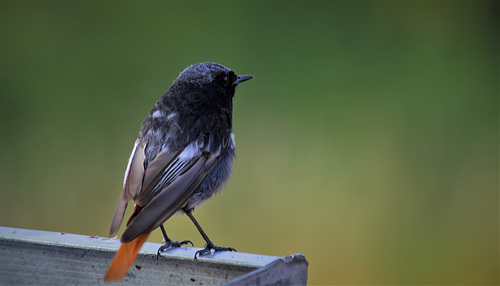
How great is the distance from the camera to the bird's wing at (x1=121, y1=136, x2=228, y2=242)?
185cm

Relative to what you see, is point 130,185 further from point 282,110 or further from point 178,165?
point 282,110

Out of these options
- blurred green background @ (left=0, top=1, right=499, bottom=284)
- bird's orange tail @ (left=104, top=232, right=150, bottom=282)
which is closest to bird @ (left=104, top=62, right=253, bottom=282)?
bird's orange tail @ (left=104, top=232, right=150, bottom=282)

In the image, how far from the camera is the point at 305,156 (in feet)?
13.4

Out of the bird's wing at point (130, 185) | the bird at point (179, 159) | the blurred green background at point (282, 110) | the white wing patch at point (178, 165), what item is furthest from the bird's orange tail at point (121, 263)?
the blurred green background at point (282, 110)

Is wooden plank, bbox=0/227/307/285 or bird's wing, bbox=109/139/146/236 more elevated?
bird's wing, bbox=109/139/146/236

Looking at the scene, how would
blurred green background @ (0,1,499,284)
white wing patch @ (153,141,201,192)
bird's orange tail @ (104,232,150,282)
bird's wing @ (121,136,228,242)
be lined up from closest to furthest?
bird's orange tail @ (104,232,150,282)
bird's wing @ (121,136,228,242)
white wing patch @ (153,141,201,192)
blurred green background @ (0,1,499,284)

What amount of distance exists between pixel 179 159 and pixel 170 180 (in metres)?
0.14

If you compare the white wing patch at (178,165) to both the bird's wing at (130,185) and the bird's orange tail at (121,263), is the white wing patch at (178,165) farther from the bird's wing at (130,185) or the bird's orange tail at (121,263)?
the bird's orange tail at (121,263)

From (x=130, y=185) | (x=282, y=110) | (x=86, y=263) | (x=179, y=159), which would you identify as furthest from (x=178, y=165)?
(x=282, y=110)

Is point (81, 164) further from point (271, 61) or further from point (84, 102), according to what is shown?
point (271, 61)

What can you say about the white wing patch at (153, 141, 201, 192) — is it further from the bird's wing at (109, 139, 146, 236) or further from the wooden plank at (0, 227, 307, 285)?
the wooden plank at (0, 227, 307, 285)

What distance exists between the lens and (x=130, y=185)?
6.76ft

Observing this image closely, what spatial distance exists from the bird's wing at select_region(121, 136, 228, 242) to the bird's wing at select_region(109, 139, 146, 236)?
27 millimetres

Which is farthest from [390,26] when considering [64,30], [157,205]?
[157,205]
